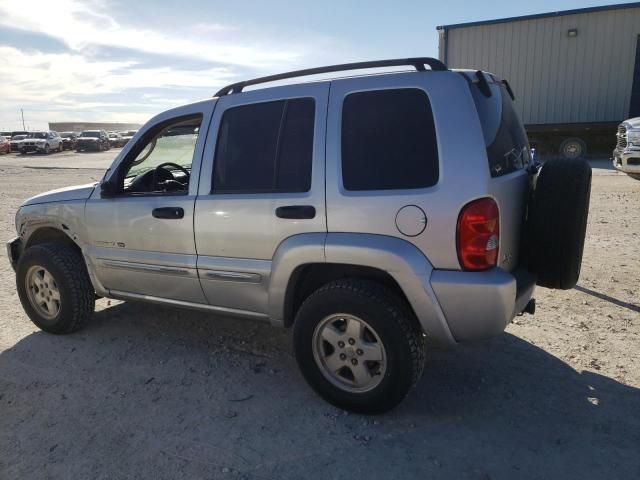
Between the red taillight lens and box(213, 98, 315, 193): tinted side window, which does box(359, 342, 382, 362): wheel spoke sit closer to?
the red taillight lens

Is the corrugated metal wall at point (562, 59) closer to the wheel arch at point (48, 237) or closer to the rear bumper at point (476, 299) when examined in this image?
the wheel arch at point (48, 237)

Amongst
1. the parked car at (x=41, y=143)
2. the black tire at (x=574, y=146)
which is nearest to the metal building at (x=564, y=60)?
the black tire at (x=574, y=146)

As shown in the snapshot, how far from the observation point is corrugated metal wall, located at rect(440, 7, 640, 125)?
17.9 m

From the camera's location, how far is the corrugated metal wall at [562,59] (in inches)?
705

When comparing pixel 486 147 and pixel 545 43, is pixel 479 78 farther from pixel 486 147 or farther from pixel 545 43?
pixel 545 43

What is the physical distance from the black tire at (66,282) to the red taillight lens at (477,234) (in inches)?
119

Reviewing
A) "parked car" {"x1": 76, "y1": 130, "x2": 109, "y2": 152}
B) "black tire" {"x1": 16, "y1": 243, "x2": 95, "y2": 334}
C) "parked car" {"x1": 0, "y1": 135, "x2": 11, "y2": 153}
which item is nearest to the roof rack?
"black tire" {"x1": 16, "y1": 243, "x2": 95, "y2": 334}

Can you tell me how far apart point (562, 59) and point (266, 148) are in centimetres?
1869

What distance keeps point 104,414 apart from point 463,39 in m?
19.6

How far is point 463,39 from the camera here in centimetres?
1916

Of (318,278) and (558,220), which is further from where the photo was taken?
(318,278)

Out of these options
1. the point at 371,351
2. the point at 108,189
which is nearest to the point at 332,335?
the point at 371,351

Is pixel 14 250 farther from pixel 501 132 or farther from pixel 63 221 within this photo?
pixel 501 132

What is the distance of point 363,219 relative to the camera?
2.73 m
